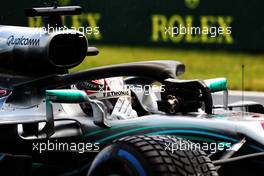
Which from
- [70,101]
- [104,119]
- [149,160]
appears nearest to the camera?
[149,160]

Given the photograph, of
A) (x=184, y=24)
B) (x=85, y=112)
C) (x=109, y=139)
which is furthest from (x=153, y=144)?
(x=184, y=24)

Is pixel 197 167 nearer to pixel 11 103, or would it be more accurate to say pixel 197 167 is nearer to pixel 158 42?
pixel 11 103

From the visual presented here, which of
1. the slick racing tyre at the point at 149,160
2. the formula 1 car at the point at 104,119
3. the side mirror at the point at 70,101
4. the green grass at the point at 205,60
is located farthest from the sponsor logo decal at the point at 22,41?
the green grass at the point at 205,60

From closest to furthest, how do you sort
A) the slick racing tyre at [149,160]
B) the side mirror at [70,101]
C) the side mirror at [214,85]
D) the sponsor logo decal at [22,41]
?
1. the slick racing tyre at [149,160]
2. the side mirror at [70,101]
3. the side mirror at [214,85]
4. the sponsor logo decal at [22,41]

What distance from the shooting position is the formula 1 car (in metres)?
4.98

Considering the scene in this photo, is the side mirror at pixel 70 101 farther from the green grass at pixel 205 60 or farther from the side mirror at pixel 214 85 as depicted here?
the green grass at pixel 205 60

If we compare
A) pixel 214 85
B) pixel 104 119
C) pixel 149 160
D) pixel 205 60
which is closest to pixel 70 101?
pixel 104 119

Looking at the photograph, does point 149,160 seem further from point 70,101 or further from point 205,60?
point 205,60

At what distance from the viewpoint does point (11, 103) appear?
6078mm

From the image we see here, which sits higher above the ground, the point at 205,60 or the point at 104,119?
the point at 104,119

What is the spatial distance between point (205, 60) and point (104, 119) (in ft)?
26.0

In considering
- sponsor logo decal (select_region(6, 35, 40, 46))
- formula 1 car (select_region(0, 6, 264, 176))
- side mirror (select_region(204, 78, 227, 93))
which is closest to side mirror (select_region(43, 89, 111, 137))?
formula 1 car (select_region(0, 6, 264, 176))

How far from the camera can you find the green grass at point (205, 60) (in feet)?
42.4

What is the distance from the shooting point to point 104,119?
18.1 ft
